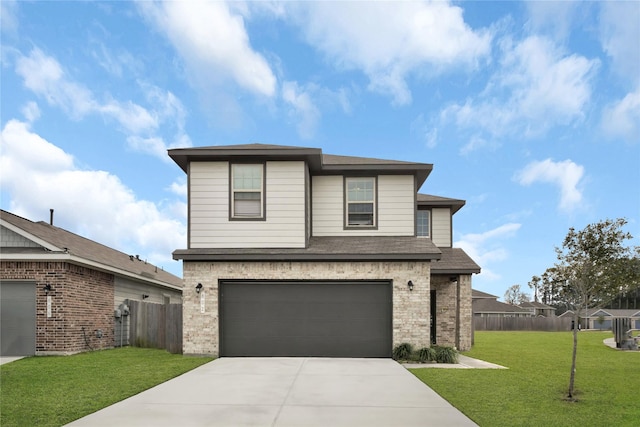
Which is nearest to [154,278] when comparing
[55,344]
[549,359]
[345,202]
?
[55,344]

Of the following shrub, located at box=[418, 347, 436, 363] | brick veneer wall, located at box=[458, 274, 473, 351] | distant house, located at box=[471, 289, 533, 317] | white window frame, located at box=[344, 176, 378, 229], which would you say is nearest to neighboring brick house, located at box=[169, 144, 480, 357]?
shrub, located at box=[418, 347, 436, 363]

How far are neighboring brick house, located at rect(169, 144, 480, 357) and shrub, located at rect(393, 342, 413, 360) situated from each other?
0.21m

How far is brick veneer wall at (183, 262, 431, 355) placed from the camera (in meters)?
13.8

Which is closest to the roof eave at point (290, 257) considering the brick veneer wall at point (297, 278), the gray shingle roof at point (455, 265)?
the brick veneer wall at point (297, 278)

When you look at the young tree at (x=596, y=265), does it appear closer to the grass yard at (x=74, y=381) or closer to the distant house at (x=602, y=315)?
the grass yard at (x=74, y=381)

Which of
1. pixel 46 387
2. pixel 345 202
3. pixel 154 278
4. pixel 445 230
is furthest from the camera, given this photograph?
pixel 154 278

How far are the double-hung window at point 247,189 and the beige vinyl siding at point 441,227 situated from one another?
737 centimetres

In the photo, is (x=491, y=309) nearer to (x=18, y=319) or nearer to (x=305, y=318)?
Result: (x=305, y=318)

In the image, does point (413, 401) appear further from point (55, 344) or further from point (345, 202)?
point (55, 344)

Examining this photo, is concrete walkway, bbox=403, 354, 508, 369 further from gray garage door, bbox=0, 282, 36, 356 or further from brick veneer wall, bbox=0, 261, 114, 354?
gray garage door, bbox=0, 282, 36, 356

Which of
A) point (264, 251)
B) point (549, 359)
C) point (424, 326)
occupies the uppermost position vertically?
point (264, 251)

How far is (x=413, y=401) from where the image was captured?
8070mm

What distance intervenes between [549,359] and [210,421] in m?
12.1

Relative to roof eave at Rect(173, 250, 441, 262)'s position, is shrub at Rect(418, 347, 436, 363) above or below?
below
